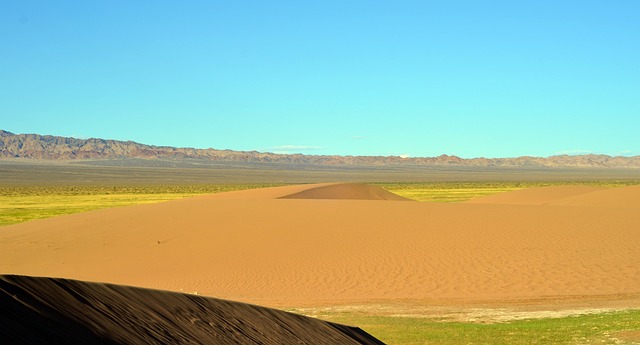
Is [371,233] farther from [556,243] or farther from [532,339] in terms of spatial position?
[532,339]

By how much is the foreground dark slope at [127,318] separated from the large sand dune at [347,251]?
363 inches

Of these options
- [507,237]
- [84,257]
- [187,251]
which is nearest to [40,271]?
[84,257]

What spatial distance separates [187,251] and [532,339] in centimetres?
1489

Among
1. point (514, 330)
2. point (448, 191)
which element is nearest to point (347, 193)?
point (514, 330)

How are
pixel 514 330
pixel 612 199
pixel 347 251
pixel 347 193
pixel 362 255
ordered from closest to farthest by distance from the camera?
pixel 514 330 < pixel 362 255 < pixel 347 251 < pixel 612 199 < pixel 347 193

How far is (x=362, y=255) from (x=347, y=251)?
0.73m

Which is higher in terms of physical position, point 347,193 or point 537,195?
point 537,195

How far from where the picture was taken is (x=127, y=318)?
6.46 m

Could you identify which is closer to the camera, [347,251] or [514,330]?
[514,330]

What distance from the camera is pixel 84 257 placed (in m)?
25.2

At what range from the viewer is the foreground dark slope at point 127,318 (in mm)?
5219

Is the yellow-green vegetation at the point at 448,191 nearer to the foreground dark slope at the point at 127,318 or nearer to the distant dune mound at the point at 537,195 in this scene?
the distant dune mound at the point at 537,195

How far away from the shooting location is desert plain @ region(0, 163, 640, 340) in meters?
18.7

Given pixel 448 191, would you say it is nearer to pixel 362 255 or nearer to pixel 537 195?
pixel 537 195
